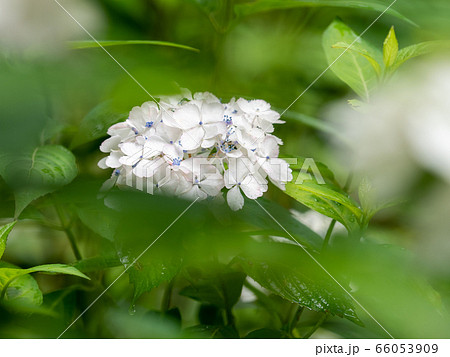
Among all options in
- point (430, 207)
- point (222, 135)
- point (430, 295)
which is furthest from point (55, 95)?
point (430, 207)

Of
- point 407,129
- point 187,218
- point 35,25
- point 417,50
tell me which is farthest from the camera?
point 407,129

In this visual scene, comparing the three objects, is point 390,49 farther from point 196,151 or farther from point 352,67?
point 196,151

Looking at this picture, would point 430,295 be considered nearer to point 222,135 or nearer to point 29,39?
point 222,135

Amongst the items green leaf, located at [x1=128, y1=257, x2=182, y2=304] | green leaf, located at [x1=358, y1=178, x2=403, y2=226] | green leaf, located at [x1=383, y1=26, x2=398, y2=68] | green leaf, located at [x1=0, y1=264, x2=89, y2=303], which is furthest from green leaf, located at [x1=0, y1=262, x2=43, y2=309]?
green leaf, located at [x1=383, y1=26, x2=398, y2=68]

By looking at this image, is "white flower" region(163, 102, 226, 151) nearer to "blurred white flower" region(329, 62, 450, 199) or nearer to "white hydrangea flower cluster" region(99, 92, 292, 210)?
"white hydrangea flower cluster" region(99, 92, 292, 210)

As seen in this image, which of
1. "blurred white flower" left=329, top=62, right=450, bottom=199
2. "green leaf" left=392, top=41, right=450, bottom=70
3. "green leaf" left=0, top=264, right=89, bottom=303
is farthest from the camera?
"blurred white flower" left=329, top=62, right=450, bottom=199

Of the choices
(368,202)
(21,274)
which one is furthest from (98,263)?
(368,202)

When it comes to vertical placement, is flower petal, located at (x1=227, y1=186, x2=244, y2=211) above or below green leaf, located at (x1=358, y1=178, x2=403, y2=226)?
below

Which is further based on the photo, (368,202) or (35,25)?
(35,25)
